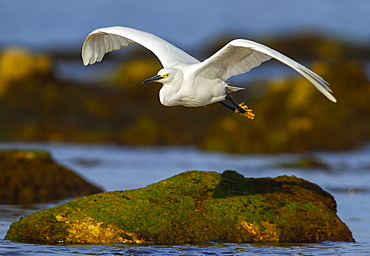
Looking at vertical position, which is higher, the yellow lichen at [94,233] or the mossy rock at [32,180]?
the mossy rock at [32,180]

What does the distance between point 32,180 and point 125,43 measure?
2.60m

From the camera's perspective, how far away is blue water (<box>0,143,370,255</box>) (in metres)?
8.38

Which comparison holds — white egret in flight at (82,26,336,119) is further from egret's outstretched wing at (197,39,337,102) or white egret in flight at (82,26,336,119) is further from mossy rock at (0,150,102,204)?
mossy rock at (0,150,102,204)

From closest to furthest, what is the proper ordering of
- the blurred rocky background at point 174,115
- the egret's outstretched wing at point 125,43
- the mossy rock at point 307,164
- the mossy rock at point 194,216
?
the mossy rock at point 194,216 < the egret's outstretched wing at point 125,43 < the mossy rock at point 307,164 < the blurred rocky background at point 174,115

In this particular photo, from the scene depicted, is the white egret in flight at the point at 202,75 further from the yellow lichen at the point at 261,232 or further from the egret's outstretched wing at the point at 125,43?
the yellow lichen at the point at 261,232

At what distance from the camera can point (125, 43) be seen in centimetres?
1103

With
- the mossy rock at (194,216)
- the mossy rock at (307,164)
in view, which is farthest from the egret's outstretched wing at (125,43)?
the mossy rock at (307,164)

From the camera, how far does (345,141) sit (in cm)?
1744

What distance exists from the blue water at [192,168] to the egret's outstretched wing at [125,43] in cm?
239

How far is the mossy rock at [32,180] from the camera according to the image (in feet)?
37.3

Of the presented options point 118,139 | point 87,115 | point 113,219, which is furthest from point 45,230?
point 87,115

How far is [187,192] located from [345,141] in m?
9.20

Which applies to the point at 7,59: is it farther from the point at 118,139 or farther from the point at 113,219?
the point at 113,219

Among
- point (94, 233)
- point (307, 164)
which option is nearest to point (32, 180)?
point (94, 233)
